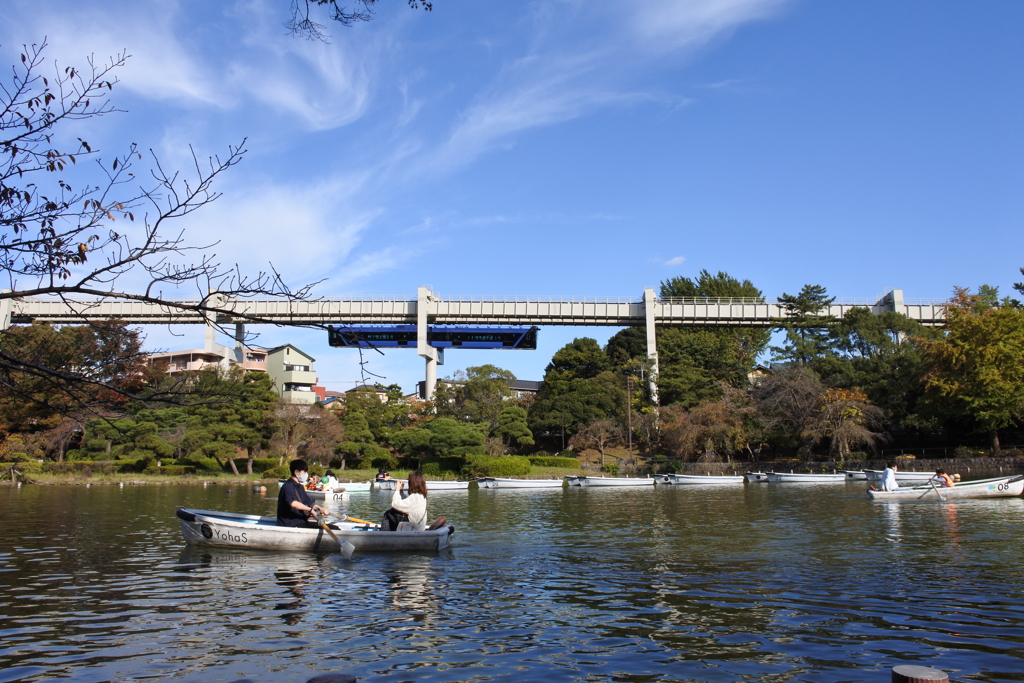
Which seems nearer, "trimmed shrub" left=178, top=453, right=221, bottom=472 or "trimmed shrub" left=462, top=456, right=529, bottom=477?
"trimmed shrub" left=178, top=453, right=221, bottom=472

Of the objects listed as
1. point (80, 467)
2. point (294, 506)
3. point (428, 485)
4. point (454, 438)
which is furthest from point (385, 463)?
point (294, 506)

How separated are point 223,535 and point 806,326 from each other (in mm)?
50991

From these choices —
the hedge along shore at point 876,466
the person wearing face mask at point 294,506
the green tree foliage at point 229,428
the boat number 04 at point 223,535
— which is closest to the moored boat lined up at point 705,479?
the hedge along shore at point 876,466

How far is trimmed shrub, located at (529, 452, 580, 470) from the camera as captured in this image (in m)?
47.1

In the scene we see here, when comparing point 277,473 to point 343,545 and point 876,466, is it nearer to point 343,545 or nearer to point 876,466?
point 343,545

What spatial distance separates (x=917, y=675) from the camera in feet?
14.0

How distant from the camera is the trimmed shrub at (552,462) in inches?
1855

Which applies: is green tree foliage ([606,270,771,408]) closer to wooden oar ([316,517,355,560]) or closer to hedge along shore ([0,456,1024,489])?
hedge along shore ([0,456,1024,489])

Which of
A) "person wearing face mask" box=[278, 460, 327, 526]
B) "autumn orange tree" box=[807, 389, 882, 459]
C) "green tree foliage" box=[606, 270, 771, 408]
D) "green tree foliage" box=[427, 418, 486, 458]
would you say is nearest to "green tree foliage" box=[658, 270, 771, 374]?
"green tree foliage" box=[606, 270, 771, 408]

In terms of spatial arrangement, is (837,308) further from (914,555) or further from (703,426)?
(914,555)

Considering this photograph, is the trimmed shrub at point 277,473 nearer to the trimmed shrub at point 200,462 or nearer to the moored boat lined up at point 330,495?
the trimmed shrub at point 200,462

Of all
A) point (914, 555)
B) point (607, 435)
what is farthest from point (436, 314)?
point (914, 555)

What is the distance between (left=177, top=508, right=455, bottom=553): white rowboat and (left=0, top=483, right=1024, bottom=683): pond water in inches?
12.0

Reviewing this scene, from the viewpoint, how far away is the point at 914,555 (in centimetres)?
1263
